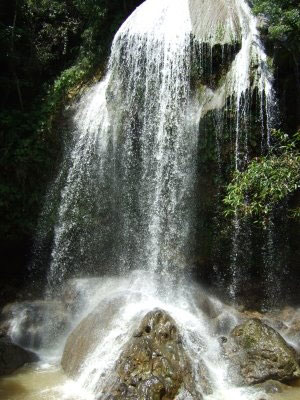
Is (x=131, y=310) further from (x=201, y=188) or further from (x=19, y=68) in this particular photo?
(x=19, y=68)

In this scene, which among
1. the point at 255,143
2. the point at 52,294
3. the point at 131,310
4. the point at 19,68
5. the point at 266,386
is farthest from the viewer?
the point at 19,68

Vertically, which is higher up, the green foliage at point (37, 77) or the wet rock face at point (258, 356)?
the green foliage at point (37, 77)

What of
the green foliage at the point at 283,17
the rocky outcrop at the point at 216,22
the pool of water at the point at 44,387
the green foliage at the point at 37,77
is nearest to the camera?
the pool of water at the point at 44,387

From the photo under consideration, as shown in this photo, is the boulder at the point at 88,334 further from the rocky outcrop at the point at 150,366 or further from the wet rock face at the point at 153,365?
the wet rock face at the point at 153,365

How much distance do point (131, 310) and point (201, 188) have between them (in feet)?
9.91

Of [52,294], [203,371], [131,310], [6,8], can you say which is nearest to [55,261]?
[52,294]

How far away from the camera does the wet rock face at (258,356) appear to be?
6586 mm

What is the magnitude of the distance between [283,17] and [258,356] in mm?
5816

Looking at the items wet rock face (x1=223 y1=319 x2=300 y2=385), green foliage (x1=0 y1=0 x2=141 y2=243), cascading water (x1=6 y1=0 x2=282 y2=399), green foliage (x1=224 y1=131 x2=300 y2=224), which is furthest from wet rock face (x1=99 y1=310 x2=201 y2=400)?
green foliage (x1=0 y1=0 x2=141 y2=243)

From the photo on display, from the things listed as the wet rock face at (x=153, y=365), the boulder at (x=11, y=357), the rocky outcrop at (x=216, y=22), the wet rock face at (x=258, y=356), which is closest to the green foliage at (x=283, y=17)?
the rocky outcrop at (x=216, y=22)

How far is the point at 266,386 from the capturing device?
6422 millimetres

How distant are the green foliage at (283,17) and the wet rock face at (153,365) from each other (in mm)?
5371

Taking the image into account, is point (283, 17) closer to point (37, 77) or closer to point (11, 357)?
point (37, 77)

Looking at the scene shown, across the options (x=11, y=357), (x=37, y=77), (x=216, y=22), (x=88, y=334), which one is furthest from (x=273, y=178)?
(x=37, y=77)
